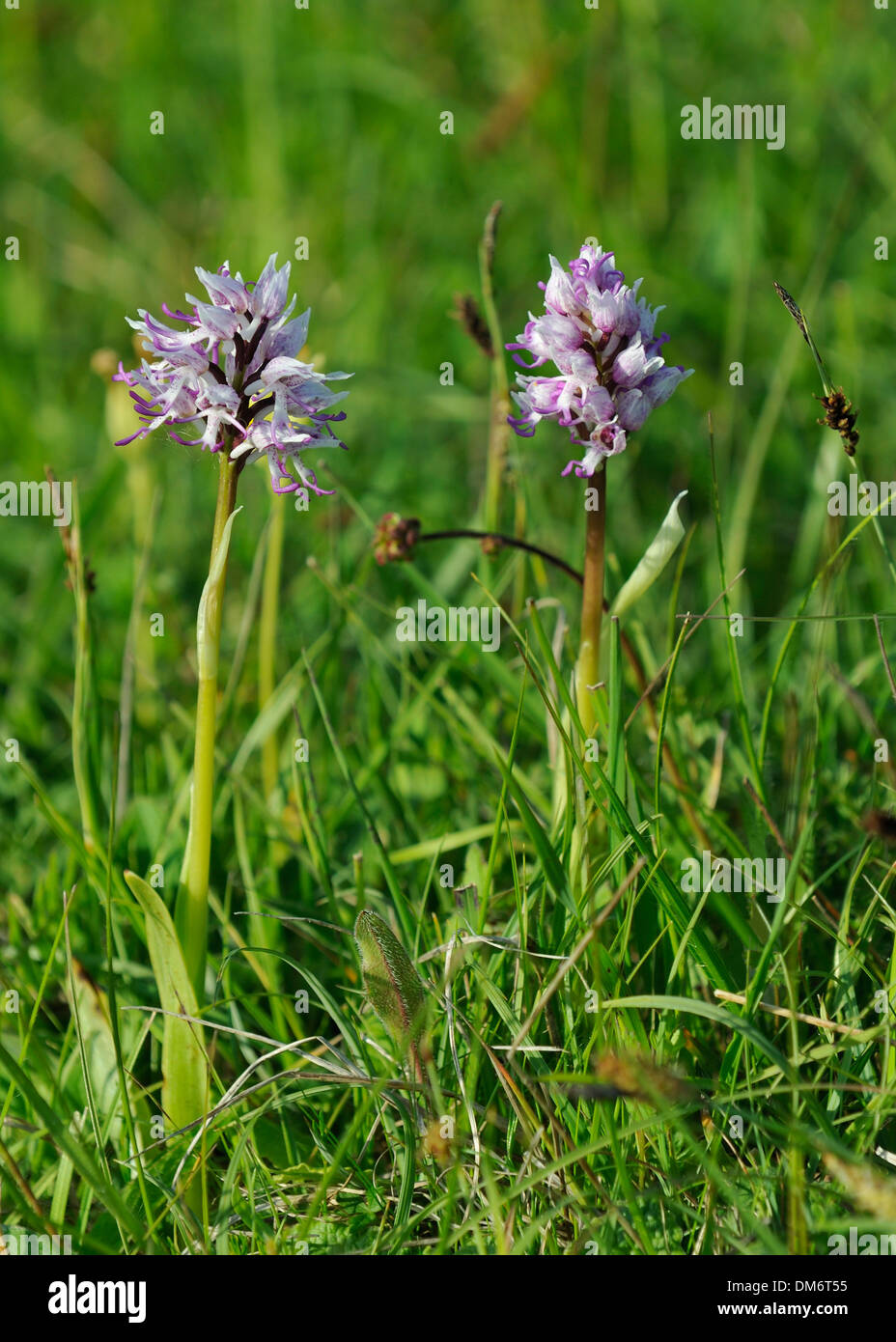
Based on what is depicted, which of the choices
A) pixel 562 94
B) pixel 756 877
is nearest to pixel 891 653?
pixel 756 877

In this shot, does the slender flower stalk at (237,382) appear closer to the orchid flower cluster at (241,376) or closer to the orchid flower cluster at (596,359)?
the orchid flower cluster at (241,376)

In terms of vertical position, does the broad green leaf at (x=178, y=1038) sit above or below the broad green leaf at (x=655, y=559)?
below

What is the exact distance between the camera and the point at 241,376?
1.75 meters

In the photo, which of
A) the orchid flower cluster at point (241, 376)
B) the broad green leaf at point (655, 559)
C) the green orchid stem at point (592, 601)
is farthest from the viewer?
the green orchid stem at point (592, 601)

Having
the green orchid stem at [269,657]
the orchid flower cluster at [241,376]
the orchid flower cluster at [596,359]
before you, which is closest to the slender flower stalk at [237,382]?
the orchid flower cluster at [241,376]

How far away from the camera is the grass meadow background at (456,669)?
1.84 meters

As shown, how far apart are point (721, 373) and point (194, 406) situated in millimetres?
2899

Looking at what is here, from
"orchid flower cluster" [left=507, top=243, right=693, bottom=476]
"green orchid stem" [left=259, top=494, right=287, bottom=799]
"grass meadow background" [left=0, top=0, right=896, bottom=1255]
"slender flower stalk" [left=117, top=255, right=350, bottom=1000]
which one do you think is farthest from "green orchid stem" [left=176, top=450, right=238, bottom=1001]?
"green orchid stem" [left=259, top=494, right=287, bottom=799]

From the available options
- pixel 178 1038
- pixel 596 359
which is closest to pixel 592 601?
pixel 596 359

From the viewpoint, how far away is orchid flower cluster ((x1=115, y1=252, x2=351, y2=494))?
171 cm

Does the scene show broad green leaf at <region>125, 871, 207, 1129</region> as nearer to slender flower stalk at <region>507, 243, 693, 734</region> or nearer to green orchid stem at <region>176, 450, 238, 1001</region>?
green orchid stem at <region>176, 450, 238, 1001</region>

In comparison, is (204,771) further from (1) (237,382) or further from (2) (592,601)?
(2) (592,601)

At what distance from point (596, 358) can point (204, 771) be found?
0.93 m

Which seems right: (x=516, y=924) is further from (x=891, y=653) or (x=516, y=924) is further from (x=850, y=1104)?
(x=891, y=653)
